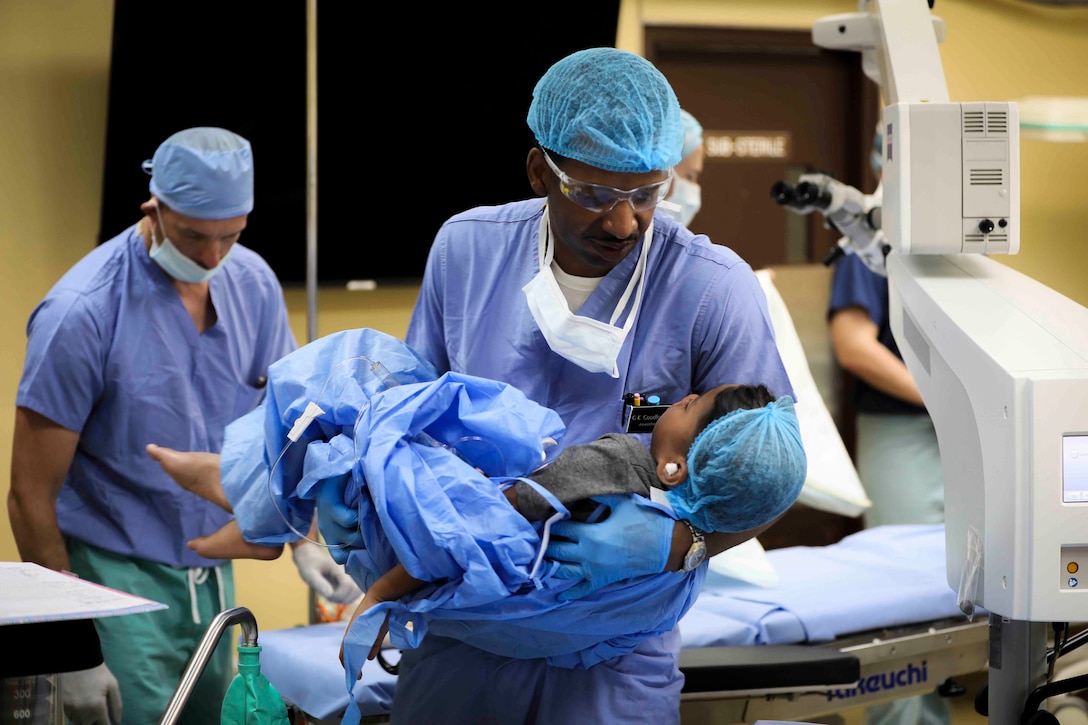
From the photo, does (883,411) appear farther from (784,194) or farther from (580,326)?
(580,326)

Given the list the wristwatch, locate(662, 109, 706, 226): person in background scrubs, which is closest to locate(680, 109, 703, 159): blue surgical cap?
locate(662, 109, 706, 226): person in background scrubs

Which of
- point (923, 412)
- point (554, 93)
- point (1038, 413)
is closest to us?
point (1038, 413)

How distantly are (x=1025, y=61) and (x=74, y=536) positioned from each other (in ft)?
13.3

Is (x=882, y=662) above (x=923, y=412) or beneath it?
beneath

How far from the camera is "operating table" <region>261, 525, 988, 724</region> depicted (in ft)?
6.61

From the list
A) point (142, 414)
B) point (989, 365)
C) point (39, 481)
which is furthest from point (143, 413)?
point (989, 365)

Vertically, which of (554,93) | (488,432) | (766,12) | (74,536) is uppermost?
Answer: (766,12)

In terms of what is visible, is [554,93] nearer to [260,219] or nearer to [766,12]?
[260,219]

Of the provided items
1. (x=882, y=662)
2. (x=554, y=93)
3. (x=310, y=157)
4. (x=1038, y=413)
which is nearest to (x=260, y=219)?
(x=310, y=157)

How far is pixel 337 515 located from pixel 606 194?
1.76ft

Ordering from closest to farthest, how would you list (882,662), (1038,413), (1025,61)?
(1038,413)
(882,662)
(1025,61)

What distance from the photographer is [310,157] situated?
297 cm

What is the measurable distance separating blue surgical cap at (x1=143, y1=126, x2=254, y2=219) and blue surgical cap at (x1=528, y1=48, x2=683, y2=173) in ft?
3.25

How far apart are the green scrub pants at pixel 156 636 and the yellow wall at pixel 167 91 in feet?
1.75
